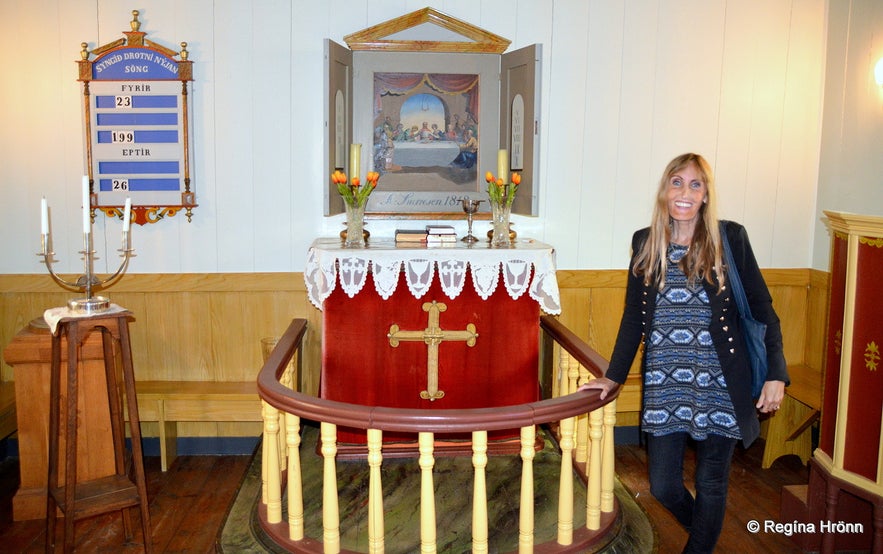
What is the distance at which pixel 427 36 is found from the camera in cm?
437

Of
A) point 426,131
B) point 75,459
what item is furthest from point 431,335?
point 75,459

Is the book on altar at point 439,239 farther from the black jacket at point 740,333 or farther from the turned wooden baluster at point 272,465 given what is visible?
the black jacket at point 740,333

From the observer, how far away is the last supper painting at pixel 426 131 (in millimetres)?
4445

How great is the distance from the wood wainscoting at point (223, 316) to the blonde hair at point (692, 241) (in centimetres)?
195

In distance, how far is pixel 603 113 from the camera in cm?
455

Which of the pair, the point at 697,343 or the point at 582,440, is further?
the point at 582,440

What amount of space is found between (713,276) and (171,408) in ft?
9.70

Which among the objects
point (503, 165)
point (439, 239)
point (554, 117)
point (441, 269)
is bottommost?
point (441, 269)

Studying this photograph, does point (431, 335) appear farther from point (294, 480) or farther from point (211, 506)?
point (211, 506)

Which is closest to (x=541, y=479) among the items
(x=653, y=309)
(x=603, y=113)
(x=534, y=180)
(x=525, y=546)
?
(x=525, y=546)

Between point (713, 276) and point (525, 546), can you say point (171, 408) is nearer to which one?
point (525, 546)

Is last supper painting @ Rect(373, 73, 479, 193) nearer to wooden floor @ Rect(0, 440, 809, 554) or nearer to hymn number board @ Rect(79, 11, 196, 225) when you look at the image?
hymn number board @ Rect(79, 11, 196, 225)

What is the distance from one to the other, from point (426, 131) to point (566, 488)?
7.80ft

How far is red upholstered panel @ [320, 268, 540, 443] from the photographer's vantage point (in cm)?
372
